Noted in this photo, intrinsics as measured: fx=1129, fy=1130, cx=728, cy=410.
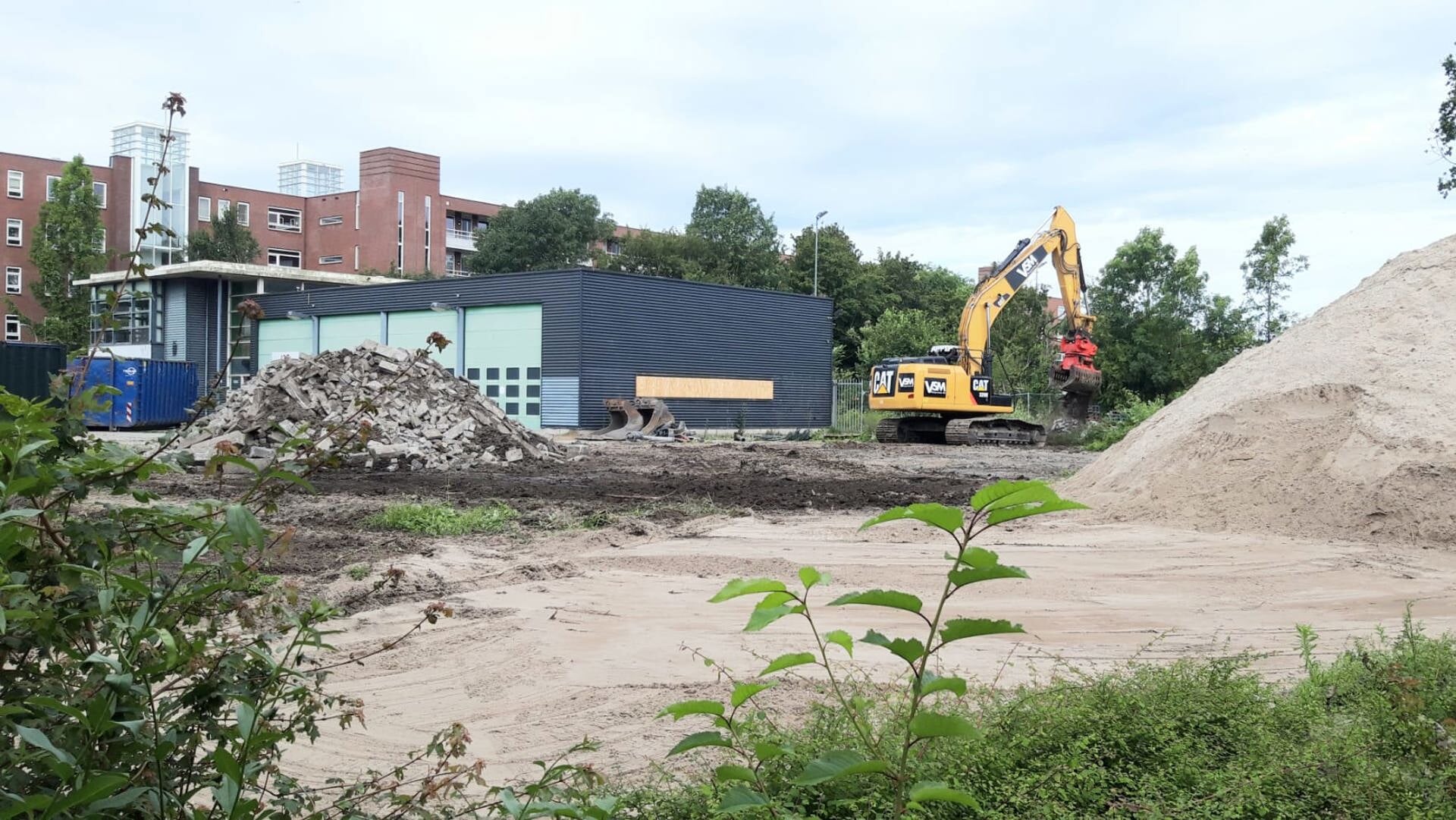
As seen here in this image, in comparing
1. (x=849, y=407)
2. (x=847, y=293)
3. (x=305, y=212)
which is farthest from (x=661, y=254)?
(x=849, y=407)

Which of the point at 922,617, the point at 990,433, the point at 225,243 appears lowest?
the point at 990,433

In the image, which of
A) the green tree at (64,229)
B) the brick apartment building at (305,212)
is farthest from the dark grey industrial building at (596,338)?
the brick apartment building at (305,212)

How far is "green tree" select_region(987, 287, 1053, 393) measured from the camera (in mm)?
44875

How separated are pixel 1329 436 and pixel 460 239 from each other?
Result: 242 ft

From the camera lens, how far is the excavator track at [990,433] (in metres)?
32.8

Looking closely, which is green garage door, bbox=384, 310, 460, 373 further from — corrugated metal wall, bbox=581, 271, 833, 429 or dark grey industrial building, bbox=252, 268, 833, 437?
corrugated metal wall, bbox=581, 271, 833, 429

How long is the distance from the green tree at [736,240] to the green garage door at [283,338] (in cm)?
2847

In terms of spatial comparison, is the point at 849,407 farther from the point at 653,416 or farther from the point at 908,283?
the point at 908,283

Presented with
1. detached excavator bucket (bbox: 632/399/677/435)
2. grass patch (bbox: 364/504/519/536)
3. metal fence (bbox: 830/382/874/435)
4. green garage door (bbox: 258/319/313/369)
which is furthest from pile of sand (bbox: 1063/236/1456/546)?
green garage door (bbox: 258/319/313/369)

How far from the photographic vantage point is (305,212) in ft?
250

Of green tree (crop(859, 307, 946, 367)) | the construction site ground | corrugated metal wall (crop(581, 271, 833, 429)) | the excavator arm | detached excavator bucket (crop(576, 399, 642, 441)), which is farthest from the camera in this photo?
green tree (crop(859, 307, 946, 367))

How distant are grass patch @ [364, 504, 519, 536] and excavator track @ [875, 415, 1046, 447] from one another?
20.9 meters

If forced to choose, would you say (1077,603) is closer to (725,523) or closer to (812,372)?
(725,523)

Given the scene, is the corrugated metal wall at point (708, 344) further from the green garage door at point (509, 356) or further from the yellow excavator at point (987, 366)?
the yellow excavator at point (987, 366)
